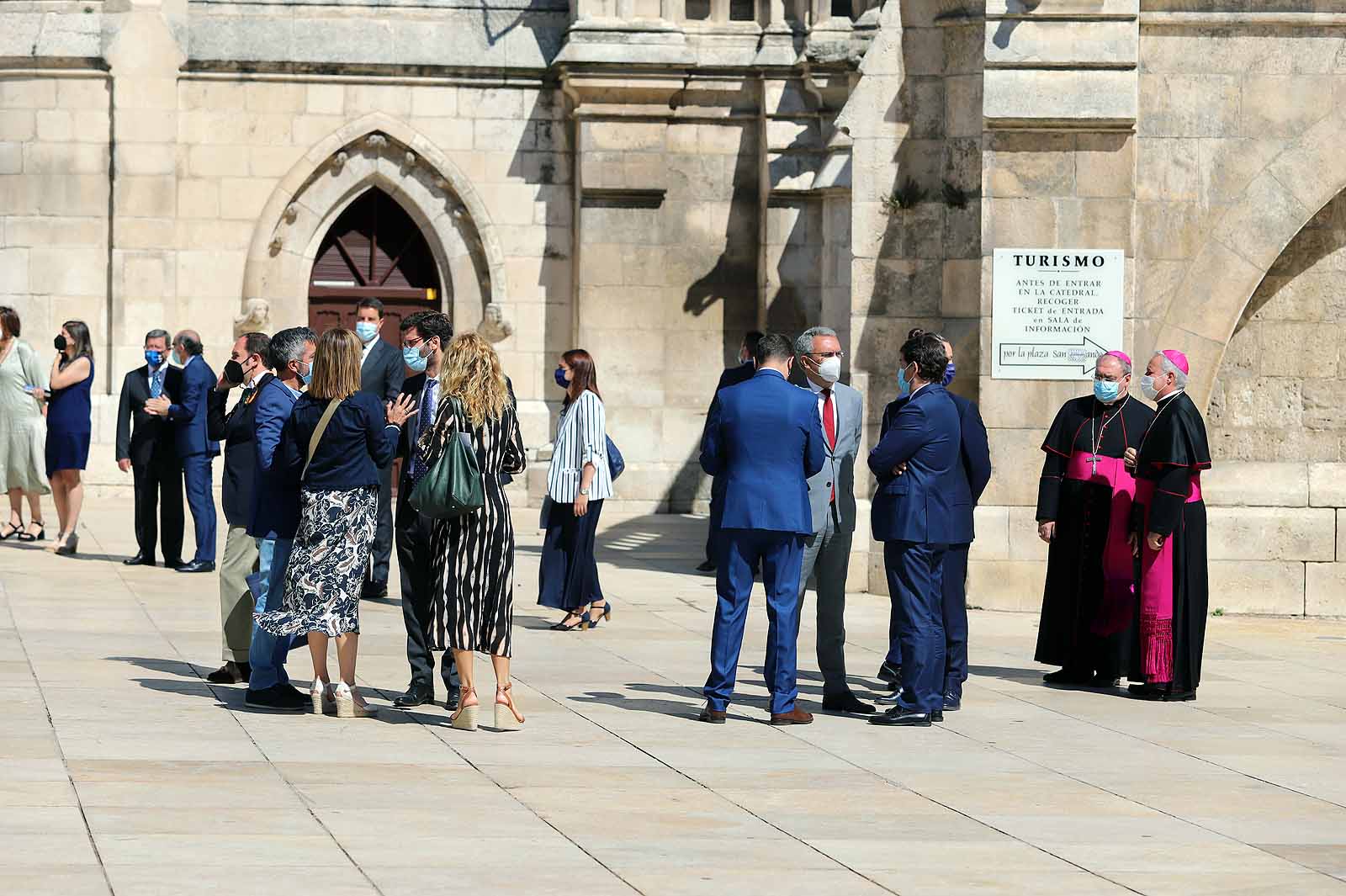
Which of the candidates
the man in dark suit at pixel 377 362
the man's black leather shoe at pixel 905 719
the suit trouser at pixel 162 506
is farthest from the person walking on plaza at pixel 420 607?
the suit trouser at pixel 162 506

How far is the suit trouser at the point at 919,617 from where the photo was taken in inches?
364

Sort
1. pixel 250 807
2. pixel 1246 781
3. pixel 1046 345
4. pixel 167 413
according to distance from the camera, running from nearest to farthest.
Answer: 1. pixel 250 807
2. pixel 1246 781
3. pixel 1046 345
4. pixel 167 413

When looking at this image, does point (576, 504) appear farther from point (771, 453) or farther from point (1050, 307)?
point (1050, 307)

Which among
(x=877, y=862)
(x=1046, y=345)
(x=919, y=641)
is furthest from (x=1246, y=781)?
(x=1046, y=345)

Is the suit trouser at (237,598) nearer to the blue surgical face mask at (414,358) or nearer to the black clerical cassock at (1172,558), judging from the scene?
the blue surgical face mask at (414,358)

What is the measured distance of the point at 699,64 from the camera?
1989 cm

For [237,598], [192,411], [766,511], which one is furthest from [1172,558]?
[192,411]

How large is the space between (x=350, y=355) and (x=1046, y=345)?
5720 millimetres

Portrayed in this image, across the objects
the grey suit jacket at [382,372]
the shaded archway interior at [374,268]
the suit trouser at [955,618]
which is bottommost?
the suit trouser at [955,618]

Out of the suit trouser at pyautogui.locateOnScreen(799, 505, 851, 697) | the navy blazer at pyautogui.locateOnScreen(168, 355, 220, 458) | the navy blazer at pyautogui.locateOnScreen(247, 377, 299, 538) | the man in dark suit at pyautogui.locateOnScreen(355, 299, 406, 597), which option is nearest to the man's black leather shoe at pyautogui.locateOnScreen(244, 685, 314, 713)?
the navy blazer at pyautogui.locateOnScreen(247, 377, 299, 538)

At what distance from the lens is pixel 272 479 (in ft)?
30.2

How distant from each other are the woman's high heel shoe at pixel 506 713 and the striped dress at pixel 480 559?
170 mm

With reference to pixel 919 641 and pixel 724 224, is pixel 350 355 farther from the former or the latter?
pixel 724 224

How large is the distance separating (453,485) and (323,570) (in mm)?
717
